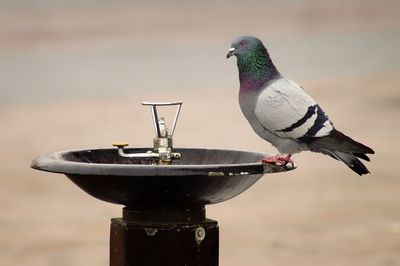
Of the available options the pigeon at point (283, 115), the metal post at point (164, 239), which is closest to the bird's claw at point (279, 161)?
the pigeon at point (283, 115)

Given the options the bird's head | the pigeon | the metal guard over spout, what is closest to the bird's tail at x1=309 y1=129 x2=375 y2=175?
the pigeon

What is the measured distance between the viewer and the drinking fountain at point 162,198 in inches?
155

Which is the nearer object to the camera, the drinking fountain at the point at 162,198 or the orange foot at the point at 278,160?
the drinking fountain at the point at 162,198

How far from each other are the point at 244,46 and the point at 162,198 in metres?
0.68

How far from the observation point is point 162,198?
4.10 meters

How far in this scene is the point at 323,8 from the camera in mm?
17719

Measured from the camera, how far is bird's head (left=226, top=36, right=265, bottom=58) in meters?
4.37

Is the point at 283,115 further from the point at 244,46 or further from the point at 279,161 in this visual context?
the point at 244,46

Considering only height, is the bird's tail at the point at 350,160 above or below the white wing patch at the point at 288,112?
below

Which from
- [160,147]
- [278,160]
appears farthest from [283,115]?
[160,147]

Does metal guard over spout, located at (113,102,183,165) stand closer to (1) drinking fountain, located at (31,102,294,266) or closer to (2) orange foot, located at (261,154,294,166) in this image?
(1) drinking fountain, located at (31,102,294,266)

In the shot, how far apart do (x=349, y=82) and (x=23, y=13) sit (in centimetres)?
588

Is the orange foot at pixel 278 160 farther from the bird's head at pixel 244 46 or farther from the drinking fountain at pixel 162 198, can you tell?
the bird's head at pixel 244 46

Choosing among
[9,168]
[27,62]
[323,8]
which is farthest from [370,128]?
[323,8]
